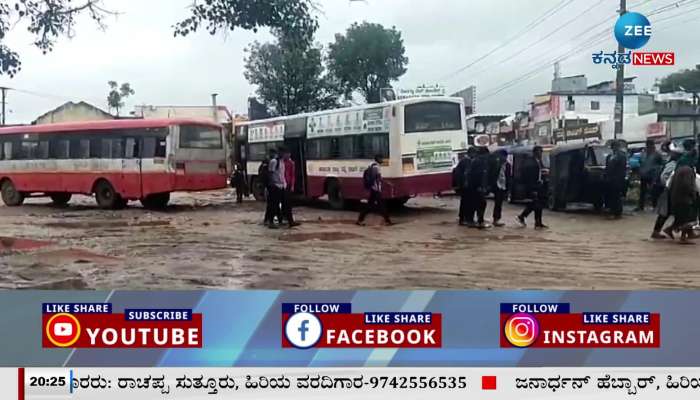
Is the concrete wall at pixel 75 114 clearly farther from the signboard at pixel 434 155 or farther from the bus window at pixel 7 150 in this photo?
the signboard at pixel 434 155

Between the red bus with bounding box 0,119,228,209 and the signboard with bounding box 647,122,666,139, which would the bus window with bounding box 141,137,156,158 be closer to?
the red bus with bounding box 0,119,228,209

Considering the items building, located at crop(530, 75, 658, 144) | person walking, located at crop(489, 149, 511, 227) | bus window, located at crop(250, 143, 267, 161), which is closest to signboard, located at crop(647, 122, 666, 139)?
building, located at crop(530, 75, 658, 144)

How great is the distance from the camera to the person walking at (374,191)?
2969 millimetres

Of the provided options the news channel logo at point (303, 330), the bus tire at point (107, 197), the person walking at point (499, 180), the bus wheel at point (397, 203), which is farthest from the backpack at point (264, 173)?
the person walking at point (499, 180)

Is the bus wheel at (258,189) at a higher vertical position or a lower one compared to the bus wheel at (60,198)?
higher

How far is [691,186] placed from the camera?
9.09ft

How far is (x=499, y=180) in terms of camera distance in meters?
3.27

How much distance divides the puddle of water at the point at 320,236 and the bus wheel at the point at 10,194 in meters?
1.21

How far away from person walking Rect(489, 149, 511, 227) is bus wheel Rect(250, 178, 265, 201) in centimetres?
99

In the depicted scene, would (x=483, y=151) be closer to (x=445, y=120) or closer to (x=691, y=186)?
Answer: (x=445, y=120)

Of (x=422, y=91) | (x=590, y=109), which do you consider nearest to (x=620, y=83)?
(x=590, y=109)

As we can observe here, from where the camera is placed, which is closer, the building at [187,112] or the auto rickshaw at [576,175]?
the building at [187,112]

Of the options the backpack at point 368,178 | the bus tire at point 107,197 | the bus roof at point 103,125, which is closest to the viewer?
the bus roof at point 103,125

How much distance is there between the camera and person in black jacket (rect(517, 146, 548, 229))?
10.0 ft
